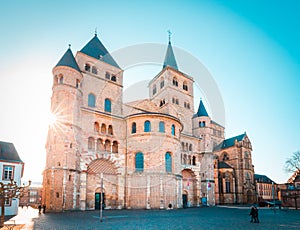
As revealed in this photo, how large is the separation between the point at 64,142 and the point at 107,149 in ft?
21.1

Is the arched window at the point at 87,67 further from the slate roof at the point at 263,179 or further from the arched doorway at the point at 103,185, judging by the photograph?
the slate roof at the point at 263,179

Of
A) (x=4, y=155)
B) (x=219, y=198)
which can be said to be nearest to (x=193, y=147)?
(x=219, y=198)

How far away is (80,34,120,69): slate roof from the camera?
3731 cm

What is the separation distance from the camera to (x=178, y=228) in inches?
535

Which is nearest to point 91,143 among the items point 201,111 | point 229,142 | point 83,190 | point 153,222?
point 83,190

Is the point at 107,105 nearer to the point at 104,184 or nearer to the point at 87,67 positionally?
the point at 87,67

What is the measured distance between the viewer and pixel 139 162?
1220 inches

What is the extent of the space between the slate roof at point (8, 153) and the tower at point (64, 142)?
4.16 metres

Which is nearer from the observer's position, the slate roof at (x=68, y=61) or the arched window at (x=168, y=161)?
the slate roof at (x=68, y=61)

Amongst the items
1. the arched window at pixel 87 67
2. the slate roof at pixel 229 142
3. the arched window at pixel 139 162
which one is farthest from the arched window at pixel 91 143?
the slate roof at pixel 229 142

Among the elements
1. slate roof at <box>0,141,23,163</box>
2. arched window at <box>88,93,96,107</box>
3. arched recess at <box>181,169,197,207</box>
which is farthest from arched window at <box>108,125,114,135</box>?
arched recess at <box>181,169,197,207</box>

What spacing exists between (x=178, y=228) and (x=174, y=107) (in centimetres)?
3553

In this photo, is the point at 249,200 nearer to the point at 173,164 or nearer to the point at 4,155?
the point at 173,164

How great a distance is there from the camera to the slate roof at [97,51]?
37312 mm
